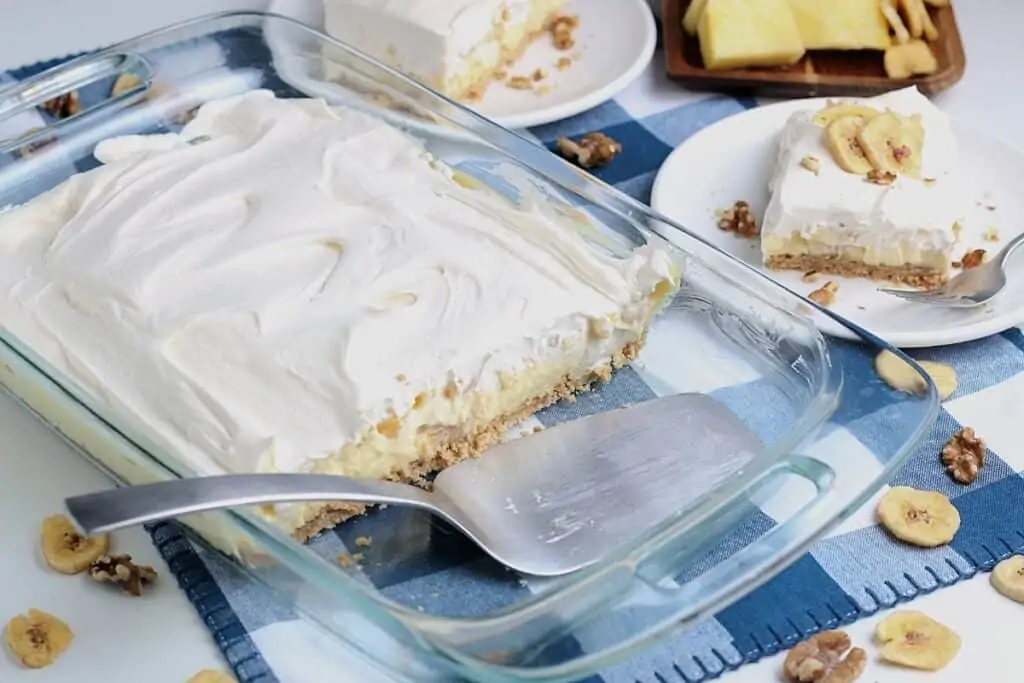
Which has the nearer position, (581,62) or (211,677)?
(211,677)

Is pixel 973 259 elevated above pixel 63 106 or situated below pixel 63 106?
below

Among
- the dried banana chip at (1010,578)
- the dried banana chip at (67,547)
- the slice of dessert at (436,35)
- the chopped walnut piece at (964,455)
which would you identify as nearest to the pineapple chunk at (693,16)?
the slice of dessert at (436,35)

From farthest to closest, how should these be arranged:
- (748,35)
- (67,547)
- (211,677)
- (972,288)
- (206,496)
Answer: (748,35), (972,288), (67,547), (211,677), (206,496)

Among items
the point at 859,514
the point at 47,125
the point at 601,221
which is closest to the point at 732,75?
the point at 601,221

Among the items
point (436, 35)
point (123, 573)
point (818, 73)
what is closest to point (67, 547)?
point (123, 573)

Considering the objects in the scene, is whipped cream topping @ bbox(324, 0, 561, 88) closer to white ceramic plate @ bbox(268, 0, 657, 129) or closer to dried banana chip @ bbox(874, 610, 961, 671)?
white ceramic plate @ bbox(268, 0, 657, 129)

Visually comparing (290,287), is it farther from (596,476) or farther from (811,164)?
(811,164)

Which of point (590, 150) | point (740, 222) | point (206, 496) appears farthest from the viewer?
point (590, 150)

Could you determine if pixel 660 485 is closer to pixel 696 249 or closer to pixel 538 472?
pixel 538 472
